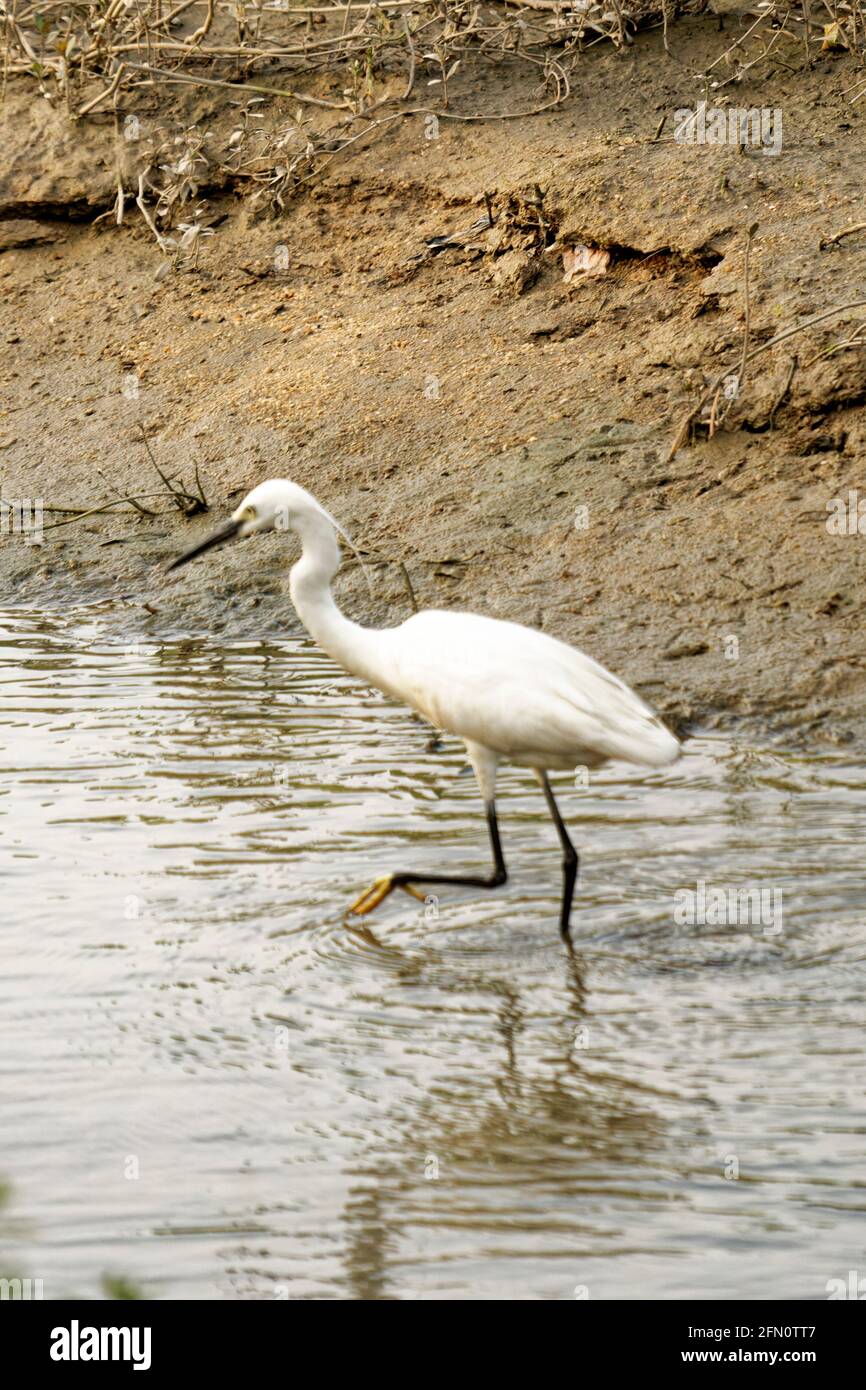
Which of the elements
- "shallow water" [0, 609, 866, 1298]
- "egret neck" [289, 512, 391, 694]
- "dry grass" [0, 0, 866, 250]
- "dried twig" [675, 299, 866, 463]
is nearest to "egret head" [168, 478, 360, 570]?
"egret neck" [289, 512, 391, 694]

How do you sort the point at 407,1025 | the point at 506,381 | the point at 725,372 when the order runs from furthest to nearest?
1. the point at 506,381
2. the point at 725,372
3. the point at 407,1025

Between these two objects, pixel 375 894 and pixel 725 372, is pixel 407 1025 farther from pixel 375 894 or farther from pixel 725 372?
pixel 725 372

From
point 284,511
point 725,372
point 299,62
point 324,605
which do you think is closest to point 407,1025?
point 324,605

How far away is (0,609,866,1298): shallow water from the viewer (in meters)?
3.60

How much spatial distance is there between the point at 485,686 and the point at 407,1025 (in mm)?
1090

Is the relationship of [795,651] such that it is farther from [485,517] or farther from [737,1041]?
Result: [737,1041]

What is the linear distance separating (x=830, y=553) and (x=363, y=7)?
4.70 meters

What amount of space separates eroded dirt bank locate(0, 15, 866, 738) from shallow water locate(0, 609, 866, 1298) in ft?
3.74

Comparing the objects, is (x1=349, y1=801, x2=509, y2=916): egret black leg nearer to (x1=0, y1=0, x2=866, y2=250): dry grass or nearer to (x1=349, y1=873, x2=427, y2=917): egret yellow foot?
(x1=349, y1=873, x2=427, y2=917): egret yellow foot

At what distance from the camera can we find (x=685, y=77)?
9906 mm

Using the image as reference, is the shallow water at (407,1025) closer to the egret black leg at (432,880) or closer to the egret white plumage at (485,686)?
the egret black leg at (432,880)

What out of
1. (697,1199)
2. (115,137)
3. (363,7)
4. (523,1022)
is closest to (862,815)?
(523,1022)

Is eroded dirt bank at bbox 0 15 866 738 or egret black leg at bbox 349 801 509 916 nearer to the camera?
egret black leg at bbox 349 801 509 916

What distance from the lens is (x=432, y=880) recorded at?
527 cm
